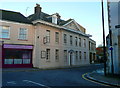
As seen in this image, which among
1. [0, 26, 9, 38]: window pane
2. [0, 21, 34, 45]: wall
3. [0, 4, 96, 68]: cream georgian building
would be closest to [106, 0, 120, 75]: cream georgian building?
[0, 4, 96, 68]: cream georgian building

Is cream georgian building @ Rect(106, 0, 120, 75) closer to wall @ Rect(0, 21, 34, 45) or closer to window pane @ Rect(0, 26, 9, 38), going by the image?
wall @ Rect(0, 21, 34, 45)

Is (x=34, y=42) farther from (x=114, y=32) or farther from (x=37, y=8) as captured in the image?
(x=114, y=32)

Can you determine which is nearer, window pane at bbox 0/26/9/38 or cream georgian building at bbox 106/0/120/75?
cream georgian building at bbox 106/0/120/75

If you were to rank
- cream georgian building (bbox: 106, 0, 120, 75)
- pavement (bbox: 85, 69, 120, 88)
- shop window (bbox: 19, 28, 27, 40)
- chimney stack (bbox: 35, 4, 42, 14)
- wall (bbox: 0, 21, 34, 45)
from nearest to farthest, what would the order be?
1. pavement (bbox: 85, 69, 120, 88)
2. cream georgian building (bbox: 106, 0, 120, 75)
3. wall (bbox: 0, 21, 34, 45)
4. shop window (bbox: 19, 28, 27, 40)
5. chimney stack (bbox: 35, 4, 42, 14)

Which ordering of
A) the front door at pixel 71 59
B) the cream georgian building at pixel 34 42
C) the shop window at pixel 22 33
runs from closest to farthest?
the cream georgian building at pixel 34 42 → the shop window at pixel 22 33 → the front door at pixel 71 59

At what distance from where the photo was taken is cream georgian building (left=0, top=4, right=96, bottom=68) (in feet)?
64.2

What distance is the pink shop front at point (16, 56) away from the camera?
1912cm

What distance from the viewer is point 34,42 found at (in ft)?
70.8

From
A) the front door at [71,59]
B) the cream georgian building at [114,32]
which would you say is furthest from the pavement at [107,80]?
the front door at [71,59]

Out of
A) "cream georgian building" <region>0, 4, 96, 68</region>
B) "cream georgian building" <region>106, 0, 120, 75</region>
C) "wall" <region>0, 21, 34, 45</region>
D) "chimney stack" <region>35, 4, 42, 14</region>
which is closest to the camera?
"cream georgian building" <region>106, 0, 120, 75</region>

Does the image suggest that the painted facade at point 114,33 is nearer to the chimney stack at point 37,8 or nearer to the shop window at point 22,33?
the shop window at point 22,33

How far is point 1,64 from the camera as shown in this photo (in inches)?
735

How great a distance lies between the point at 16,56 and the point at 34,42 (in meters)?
3.43

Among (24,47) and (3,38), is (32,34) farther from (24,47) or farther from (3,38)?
(3,38)
